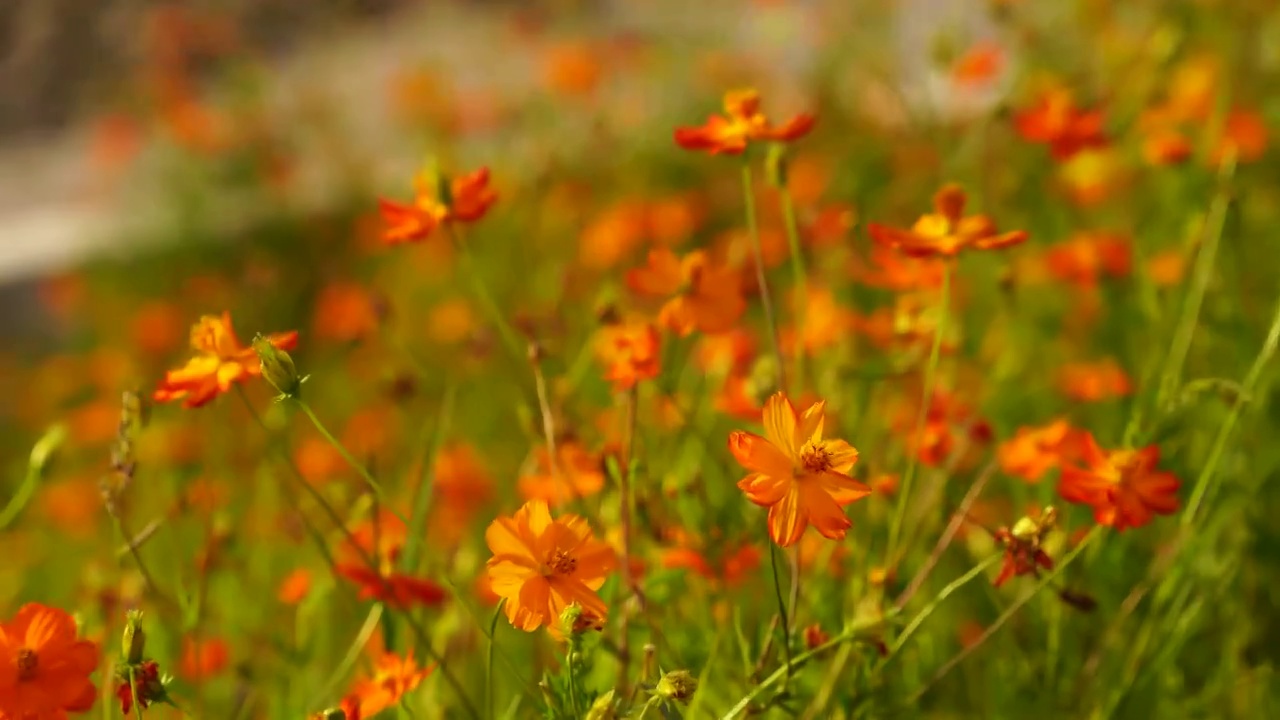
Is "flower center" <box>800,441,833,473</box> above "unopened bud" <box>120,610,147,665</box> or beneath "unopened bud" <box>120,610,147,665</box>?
above

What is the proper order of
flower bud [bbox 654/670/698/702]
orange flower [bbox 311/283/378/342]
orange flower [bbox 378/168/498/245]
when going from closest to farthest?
flower bud [bbox 654/670/698/702], orange flower [bbox 378/168/498/245], orange flower [bbox 311/283/378/342]

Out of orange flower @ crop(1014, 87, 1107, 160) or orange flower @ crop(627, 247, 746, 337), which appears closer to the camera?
orange flower @ crop(627, 247, 746, 337)

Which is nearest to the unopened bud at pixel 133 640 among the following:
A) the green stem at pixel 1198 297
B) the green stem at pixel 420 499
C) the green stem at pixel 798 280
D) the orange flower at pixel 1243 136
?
Result: the green stem at pixel 420 499

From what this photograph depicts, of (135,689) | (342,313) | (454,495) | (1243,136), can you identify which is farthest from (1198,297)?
(342,313)

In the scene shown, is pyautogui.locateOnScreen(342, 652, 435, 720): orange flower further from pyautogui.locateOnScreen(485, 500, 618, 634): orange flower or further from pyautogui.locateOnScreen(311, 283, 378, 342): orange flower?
pyautogui.locateOnScreen(311, 283, 378, 342): orange flower

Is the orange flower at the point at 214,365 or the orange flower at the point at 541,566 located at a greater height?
the orange flower at the point at 214,365

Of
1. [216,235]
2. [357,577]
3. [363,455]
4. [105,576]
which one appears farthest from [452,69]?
[357,577]

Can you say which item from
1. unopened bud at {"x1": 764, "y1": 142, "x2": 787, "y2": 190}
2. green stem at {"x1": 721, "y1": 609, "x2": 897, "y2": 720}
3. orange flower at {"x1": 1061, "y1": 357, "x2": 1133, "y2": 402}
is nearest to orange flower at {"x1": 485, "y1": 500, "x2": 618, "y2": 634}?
green stem at {"x1": 721, "y1": 609, "x2": 897, "y2": 720}

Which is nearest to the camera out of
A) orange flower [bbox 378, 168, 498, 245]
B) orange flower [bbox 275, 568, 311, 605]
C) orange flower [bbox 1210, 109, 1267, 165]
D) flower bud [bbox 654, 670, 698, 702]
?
flower bud [bbox 654, 670, 698, 702]

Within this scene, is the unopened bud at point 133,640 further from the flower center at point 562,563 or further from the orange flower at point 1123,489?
the orange flower at point 1123,489
